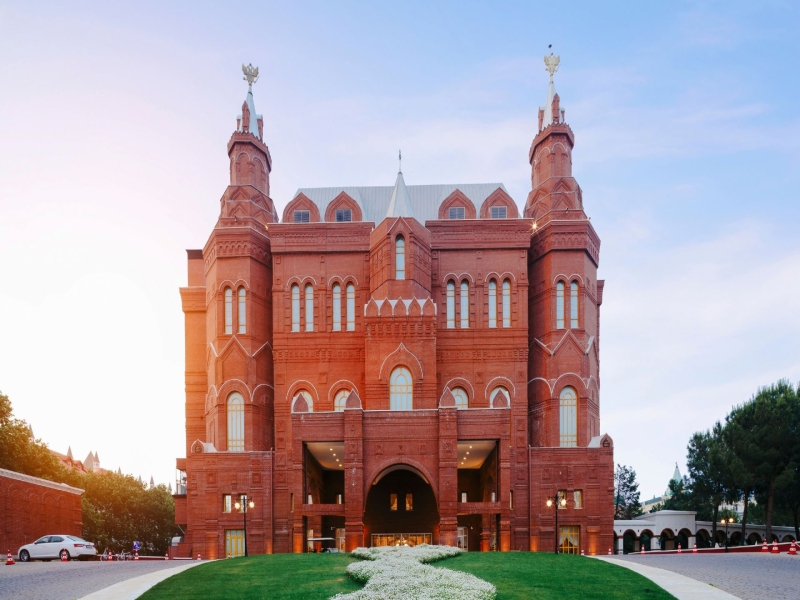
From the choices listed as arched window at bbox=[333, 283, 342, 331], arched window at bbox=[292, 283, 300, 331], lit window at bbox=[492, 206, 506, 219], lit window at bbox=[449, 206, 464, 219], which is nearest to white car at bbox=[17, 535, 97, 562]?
arched window at bbox=[292, 283, 300, 331]

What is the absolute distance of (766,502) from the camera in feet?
198

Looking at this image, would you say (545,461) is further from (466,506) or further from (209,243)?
(209,243)

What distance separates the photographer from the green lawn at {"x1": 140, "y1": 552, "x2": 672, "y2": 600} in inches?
829

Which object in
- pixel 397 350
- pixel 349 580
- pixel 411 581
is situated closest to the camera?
pixel 411 581

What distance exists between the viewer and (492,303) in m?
51.8

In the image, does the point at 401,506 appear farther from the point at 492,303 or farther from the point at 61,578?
the point at 61,578

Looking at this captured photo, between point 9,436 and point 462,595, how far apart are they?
167 feet

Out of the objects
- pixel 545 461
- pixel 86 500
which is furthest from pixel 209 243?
pixel 86 500

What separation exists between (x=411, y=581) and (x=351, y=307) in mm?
31584

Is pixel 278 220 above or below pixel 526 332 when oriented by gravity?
above

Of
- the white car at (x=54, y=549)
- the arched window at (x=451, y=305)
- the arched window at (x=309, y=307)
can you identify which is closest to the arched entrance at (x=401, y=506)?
the arched window at (x=451, y=305)

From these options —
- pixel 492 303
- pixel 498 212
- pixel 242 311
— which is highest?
pixel 498 212

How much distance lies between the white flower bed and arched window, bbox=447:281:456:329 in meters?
24.7

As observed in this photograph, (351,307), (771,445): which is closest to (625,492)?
(771,445)
